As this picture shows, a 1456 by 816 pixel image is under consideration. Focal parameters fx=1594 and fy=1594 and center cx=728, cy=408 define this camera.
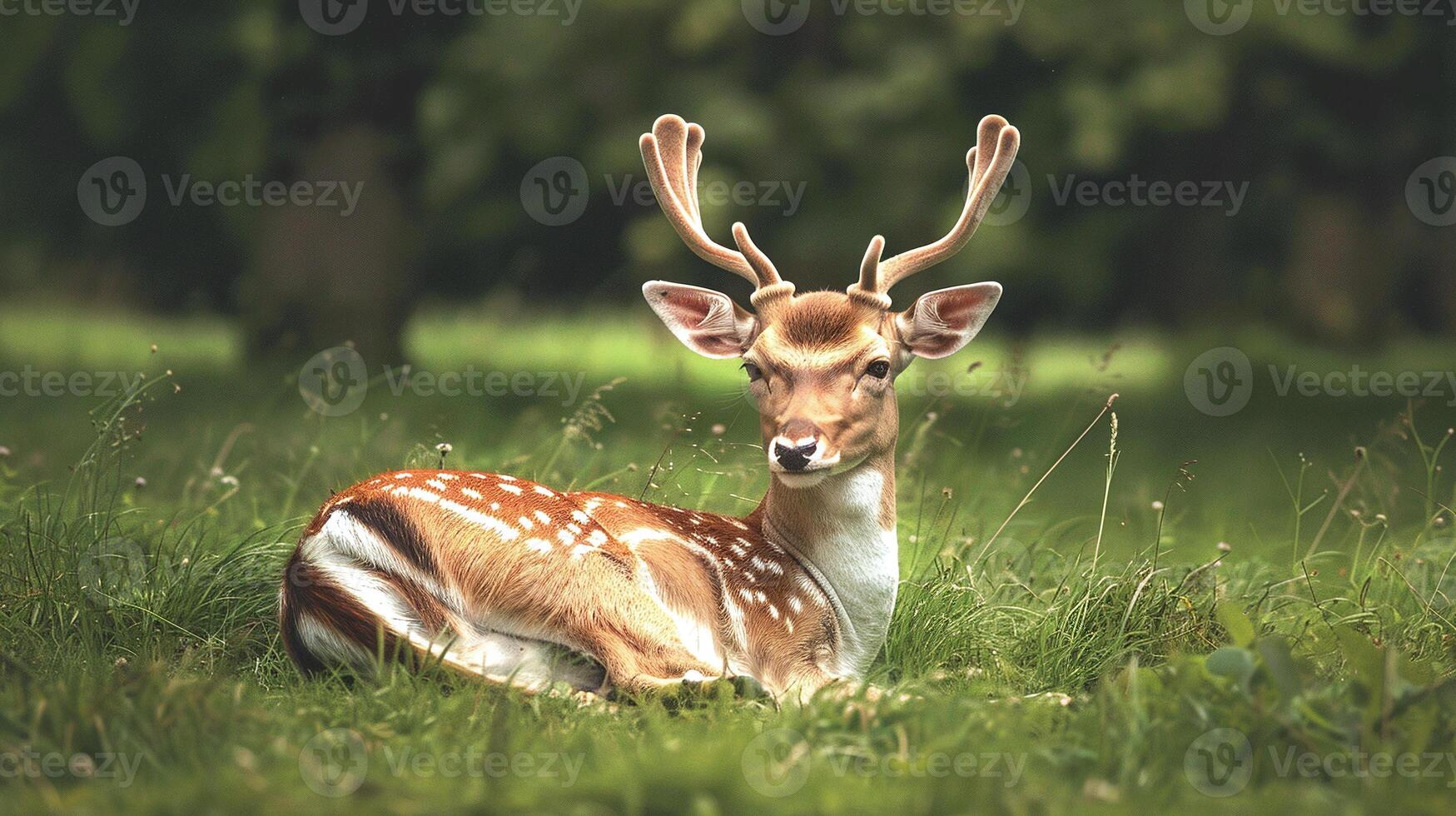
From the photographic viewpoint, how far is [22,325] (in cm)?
1267

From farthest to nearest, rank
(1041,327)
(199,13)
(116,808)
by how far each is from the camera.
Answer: (1041,327) < (199,13) < (116,808)

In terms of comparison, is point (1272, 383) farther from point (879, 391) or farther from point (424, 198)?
point (879, 391)

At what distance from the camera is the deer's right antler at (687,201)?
14.8 ft

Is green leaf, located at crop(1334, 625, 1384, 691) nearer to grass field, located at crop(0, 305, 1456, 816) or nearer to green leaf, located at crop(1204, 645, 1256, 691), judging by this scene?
grass field, located at crop(0, 305, 1456, 816)

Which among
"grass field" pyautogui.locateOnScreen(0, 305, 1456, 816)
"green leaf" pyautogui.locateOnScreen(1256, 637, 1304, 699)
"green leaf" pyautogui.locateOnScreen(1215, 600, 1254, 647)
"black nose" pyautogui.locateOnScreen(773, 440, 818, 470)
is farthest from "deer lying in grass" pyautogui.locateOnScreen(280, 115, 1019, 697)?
"green leaf" pyautogui.locateOnScreen(1256, 637, 1304, 699)

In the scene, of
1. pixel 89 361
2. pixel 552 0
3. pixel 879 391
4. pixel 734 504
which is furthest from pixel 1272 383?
pixel 89 361

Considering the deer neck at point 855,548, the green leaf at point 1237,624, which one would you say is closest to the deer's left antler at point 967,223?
the deer neck at point 855,548

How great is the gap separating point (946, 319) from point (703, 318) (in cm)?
68

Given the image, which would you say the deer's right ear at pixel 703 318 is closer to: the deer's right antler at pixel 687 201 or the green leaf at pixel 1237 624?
the deer's right antler at pixel 687 201

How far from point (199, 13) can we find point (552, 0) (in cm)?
234

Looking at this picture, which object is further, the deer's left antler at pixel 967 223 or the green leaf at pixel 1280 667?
the deer's left antler at pixel 967 223

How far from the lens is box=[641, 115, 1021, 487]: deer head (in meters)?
4.11

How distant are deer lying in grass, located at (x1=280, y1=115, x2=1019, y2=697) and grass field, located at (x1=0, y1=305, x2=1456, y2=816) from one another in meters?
0.16

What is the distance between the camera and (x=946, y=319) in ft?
14.6
